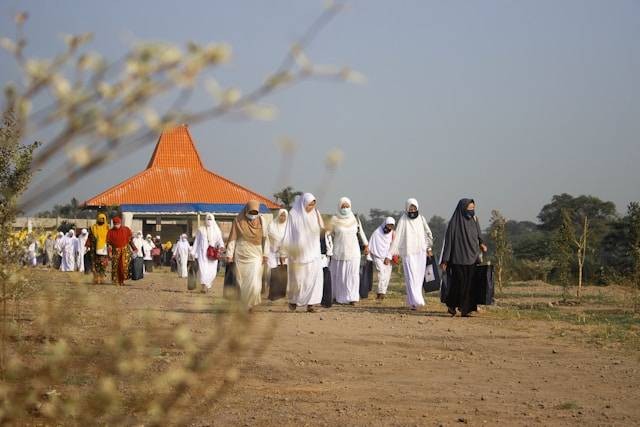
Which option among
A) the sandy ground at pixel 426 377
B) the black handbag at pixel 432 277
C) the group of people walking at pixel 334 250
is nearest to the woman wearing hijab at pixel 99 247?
the group of people walking at pixel 334 250

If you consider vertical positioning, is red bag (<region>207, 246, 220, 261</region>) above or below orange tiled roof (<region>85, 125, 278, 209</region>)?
below

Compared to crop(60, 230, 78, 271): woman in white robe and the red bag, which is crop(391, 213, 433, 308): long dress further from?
crop(60, 230, 78, 271): woman in white robe

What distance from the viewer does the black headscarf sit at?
1426cm

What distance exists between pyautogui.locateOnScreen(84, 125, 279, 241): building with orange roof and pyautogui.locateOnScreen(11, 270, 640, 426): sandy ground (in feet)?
116

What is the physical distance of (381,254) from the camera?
60.3 feet

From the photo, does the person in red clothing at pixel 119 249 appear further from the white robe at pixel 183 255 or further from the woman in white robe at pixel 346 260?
the white robe at pixel 183 255

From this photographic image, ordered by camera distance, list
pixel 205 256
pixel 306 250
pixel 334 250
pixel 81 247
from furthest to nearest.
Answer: pixel 81 247 → pixel 205 256 → pixel 334 250 → pixel 306 250

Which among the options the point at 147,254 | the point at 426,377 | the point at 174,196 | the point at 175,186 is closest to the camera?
the point at 426,377

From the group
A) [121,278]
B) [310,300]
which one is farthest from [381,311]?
[121,278]

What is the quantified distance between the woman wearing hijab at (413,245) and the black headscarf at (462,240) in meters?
1.09

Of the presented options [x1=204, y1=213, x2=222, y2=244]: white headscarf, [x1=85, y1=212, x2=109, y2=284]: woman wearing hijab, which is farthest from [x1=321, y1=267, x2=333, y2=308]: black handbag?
[x1=85, y1=212, x2=109, y2=284]: woman wearing hijab

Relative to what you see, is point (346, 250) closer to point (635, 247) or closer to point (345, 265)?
point (345, 265)

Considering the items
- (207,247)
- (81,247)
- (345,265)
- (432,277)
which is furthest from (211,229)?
(81,247)

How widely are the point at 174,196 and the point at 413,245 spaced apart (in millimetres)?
35671
